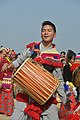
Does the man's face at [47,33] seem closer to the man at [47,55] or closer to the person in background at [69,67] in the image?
the man at [47,55]

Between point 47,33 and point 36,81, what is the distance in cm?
55

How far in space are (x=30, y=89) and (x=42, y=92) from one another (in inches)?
4.7

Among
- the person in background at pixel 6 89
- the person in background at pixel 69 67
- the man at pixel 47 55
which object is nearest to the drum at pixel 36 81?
the man at pixel 47 55

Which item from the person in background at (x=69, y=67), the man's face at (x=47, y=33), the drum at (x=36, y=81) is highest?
the man's face at (x=47, y=33)

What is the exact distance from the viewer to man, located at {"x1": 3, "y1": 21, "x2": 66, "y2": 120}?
Answer: 12.6 feet

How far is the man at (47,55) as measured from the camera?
384cm

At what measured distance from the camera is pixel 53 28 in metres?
A: 4.07

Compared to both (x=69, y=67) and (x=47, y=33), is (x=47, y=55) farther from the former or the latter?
(x=69, y=67)

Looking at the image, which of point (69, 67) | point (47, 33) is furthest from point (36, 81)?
point (69, 67)

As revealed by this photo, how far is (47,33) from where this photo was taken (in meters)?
4.01

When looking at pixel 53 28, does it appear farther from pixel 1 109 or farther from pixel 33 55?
pixel 1 109

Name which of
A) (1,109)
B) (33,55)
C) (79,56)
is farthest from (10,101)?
(33,55)

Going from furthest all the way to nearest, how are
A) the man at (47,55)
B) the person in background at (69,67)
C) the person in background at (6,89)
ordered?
the person in background at (6,89), the person in background at (69,67), the man at (47,55)

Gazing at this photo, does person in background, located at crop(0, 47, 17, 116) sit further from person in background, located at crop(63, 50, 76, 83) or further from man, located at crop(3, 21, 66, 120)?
man, located at crop(3, 21, 66, 120)
